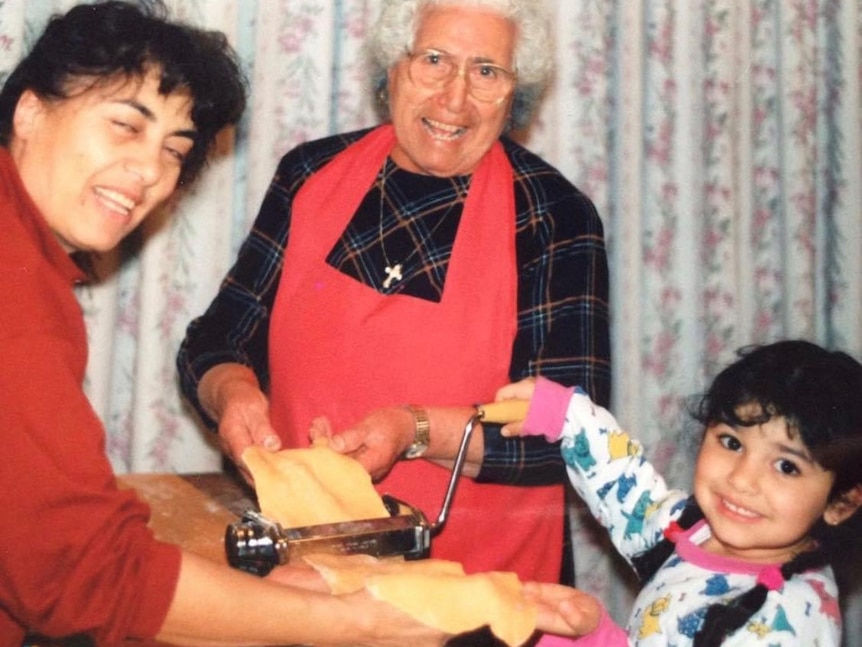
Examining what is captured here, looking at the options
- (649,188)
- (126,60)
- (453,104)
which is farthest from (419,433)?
(649,188)

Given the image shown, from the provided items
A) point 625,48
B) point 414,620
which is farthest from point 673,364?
point 414,620

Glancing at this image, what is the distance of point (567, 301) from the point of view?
1.58m

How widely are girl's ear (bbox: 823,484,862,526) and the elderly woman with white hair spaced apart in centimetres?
38

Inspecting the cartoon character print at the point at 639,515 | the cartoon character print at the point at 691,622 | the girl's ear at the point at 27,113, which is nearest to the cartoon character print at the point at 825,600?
the cartoon character print at the point at 691,622

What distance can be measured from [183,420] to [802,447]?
46.6 inches

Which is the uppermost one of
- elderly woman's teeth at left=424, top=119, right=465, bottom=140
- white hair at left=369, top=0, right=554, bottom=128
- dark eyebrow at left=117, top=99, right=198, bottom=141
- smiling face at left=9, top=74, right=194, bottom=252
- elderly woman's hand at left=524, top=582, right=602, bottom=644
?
white hair at left=369, top=0, right=554, bottom=128

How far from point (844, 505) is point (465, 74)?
0.82 metres

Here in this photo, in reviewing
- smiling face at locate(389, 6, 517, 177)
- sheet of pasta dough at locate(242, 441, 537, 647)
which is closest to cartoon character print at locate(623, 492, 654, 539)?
sheet of pasta dough at locate(242, 441, 537, 647)

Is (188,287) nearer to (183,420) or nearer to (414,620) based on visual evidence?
(183,420)

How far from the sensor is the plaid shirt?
155 cm

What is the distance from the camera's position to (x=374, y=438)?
1393mm

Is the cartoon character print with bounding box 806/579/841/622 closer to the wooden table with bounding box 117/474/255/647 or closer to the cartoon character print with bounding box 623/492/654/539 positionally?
the cartoon character print with bounding box 623/492/654/539

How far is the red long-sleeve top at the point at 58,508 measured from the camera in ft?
2.94

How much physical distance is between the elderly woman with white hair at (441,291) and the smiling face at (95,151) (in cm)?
37
